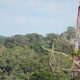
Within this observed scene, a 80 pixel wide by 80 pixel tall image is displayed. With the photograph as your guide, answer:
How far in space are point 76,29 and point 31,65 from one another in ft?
108

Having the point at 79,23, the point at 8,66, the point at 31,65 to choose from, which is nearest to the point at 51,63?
the point at 79,23

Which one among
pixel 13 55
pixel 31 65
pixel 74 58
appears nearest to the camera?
pixel 74 58

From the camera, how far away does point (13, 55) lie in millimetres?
42219

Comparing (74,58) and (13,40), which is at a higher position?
(13,40)

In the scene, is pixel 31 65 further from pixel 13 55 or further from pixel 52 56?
pixel 52 56

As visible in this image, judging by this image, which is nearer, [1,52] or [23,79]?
[23,79]

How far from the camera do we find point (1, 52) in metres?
43.5

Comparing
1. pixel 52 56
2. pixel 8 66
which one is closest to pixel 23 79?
pixel 8 66

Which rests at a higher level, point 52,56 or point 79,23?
point 79,23

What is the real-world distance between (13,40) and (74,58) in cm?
6124

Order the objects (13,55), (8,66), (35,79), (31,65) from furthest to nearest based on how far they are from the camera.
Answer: (13,55)
(8,66)
(31,65)
(35,79)

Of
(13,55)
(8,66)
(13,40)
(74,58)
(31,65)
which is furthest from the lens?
(13,40)

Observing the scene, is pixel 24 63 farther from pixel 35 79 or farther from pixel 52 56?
pixel 52 56

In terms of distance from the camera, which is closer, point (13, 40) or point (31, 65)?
point (31, 65)
